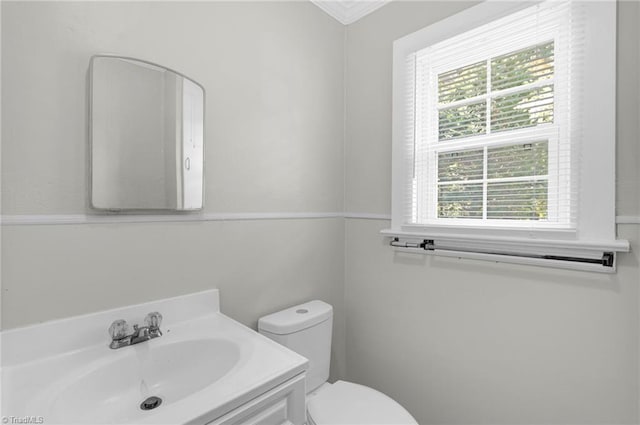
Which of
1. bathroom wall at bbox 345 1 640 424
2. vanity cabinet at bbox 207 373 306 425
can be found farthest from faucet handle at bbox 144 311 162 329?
bathroom wall at bbox 345 1 640 424

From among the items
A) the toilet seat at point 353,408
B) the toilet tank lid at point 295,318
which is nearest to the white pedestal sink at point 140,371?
the toilet tank lid at point 295,318

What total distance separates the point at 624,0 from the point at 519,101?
404mm

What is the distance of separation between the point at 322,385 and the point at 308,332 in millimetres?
317

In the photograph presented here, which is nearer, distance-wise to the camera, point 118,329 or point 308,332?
point 118,329

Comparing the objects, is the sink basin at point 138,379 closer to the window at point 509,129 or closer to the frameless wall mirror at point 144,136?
the frameless wall mirror at point 144,136

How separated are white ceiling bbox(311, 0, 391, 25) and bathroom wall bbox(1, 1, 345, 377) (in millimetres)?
47

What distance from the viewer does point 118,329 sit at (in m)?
0.99

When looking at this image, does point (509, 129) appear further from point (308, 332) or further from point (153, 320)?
point (153, 320)

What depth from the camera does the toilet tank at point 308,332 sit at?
1.37 m

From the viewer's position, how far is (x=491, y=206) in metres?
1.35

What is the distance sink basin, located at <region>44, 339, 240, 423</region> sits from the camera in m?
0.83

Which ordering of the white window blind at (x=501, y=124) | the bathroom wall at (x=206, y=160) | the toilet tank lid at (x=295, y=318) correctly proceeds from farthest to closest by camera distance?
the toilet tank lid at (x=295, y=318)
the white window blind at (x=501, y=124)
the bathroom wall at (x=206, y=160)

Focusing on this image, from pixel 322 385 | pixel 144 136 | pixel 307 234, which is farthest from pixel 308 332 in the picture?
pixel 144 136

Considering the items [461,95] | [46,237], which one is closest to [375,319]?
[461,95]
